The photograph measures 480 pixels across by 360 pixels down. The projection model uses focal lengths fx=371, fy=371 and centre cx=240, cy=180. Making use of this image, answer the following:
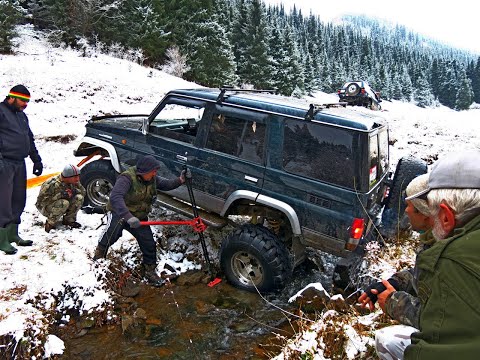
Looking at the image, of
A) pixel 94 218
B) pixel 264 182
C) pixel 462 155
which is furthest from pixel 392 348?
pixel 94 218

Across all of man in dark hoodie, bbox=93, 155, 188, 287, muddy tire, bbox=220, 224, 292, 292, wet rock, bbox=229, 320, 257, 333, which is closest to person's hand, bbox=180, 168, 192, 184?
man in dark hoodie, bbox=93, 155, 188, 287

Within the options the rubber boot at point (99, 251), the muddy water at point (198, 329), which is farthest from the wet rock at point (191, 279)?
the rubber boot at point (99, 251)

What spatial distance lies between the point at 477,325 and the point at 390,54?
107919 mm

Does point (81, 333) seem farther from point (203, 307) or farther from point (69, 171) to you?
point (69, 171)

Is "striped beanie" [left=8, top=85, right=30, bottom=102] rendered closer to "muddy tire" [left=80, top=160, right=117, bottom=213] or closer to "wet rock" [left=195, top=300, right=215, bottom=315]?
"muddy tire" [left=80, top=160, right=117, bottom=213]

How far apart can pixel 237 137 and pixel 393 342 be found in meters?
3.06

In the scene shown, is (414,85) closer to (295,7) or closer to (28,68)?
(295,7)

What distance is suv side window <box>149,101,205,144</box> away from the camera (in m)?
5.25

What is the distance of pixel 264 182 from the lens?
459cm

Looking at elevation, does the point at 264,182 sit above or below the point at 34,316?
above

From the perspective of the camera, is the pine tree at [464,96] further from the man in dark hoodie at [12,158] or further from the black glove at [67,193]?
the man in dark hoodie at [12,158]

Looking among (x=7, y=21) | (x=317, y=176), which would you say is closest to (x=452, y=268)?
(x=317, y=176)

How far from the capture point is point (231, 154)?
4.86 meters

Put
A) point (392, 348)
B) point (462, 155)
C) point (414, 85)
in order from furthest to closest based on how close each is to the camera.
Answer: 1. point (414, 85)
2. point (392, 348)
3. point (462, 155)
